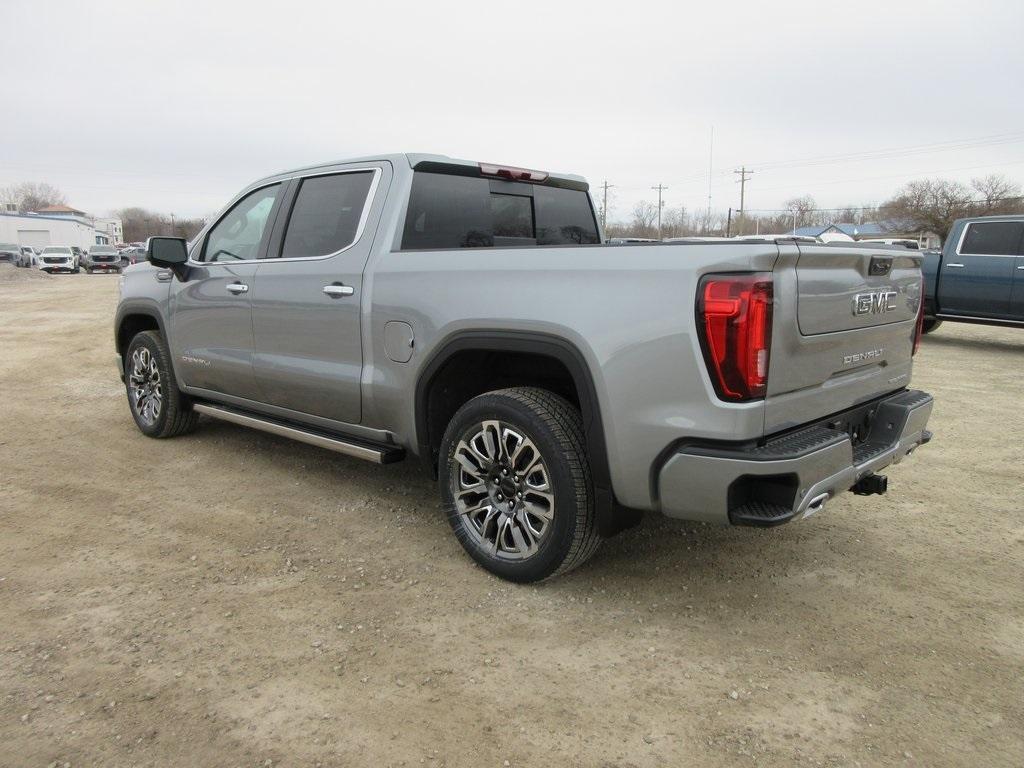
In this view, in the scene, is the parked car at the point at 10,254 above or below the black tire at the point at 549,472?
above

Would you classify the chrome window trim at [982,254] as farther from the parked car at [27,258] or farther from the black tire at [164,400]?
the parked car at [27,258]

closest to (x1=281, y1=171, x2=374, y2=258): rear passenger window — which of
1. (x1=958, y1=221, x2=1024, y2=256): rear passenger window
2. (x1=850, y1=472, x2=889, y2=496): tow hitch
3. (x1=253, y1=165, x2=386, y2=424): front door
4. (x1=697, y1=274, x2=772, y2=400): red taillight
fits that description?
(x1=253, y1=165, x2=386, y2=424): front door

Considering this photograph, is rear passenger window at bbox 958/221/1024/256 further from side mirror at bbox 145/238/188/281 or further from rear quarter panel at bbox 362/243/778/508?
side mirror at bbox 145/238/188/281

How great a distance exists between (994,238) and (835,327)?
9860 mm

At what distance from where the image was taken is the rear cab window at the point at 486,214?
13.3 feet

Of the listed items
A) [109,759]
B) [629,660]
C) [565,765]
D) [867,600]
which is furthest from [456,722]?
[867,600]

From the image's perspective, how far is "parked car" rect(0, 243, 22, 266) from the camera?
33.5 m

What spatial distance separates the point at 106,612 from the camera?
3.13 meters

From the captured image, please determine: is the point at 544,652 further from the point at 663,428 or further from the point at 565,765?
the point at 663,428

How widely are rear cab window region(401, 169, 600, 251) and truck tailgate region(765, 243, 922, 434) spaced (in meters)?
1.83

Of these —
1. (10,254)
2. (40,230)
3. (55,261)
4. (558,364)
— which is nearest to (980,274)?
(558,364)

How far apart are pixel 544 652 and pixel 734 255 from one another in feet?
Answer: 5.27

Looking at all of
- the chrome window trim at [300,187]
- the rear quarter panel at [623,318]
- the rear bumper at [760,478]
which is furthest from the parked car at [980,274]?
the rear quarter panel at [623,318]

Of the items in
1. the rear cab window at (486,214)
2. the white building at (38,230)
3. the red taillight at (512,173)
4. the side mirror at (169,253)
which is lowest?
the side mirror at (169,253)
